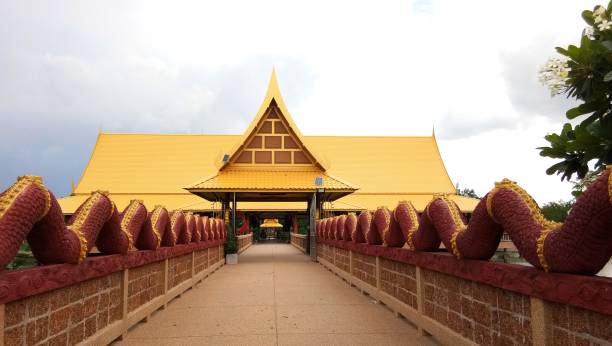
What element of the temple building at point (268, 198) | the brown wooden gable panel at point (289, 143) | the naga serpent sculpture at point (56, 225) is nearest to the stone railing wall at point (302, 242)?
the temple building at point (268, 198)

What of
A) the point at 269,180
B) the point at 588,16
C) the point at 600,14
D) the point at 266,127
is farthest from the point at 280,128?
the point at 600,14

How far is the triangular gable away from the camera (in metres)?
17.7

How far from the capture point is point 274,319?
232 inches

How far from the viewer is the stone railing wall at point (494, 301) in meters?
2.49

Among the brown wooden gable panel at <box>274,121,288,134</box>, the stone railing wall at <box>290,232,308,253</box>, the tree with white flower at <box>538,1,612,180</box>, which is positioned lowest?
the stone railing wall at <box>290,232,308,253</box>

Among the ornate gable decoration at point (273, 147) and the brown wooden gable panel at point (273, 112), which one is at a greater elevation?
the brown wooden gable panel at point (273, 112)

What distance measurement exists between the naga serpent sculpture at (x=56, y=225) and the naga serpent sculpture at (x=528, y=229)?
2.90m

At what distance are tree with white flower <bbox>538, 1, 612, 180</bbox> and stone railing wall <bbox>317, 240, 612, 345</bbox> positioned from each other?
3.99ft

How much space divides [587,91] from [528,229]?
1093mm

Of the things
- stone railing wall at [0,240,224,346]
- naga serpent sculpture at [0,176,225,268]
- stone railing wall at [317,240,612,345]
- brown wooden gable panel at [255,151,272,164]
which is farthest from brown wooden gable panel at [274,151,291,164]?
naga serpent sculpture at [0,176,225,268]

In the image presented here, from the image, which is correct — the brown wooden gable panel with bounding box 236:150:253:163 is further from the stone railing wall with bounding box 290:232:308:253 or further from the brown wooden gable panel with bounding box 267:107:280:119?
the stone railing wall with bounding box 290:232:308:253

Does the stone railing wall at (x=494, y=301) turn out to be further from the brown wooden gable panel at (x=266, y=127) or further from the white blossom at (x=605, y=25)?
the brown wooden gable panel at (x=266, y=127)

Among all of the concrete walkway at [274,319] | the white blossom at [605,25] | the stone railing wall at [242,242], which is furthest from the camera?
the stone railing wall at [242,242]

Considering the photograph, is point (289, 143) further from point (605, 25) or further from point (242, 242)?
point (605, 25)
